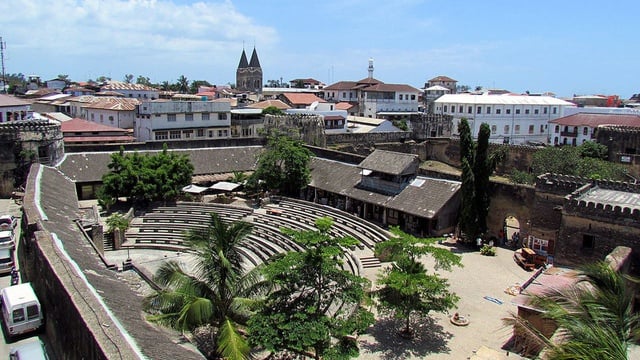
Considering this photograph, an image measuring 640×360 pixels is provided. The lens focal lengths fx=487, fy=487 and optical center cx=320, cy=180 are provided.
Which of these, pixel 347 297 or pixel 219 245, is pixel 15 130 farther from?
pixel 347 297

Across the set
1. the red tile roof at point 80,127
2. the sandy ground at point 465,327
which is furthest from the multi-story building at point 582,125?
the red tile roof at point 80,127

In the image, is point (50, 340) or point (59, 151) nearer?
point (50, 340)

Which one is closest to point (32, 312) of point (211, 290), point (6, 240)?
point (211, 290)

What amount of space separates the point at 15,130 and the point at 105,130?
14.7 m

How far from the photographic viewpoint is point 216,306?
14164mm

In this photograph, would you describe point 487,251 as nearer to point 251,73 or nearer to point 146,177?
point 146,177

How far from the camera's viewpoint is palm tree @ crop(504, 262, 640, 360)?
25.5 feet

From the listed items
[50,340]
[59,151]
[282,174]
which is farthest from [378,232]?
[59,151]

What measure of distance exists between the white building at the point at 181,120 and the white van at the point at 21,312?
35.2 m

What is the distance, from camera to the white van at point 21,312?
1482cm

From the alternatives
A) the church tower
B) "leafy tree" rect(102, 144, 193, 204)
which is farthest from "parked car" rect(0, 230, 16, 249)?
the church tower

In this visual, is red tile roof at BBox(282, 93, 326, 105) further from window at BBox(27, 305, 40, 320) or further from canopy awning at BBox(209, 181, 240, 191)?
window at BBox(27, 305, 40, 320)

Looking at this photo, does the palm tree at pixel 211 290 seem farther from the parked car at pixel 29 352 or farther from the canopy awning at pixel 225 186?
the canopy awning at pixel 225 186

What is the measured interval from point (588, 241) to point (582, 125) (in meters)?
40.3
